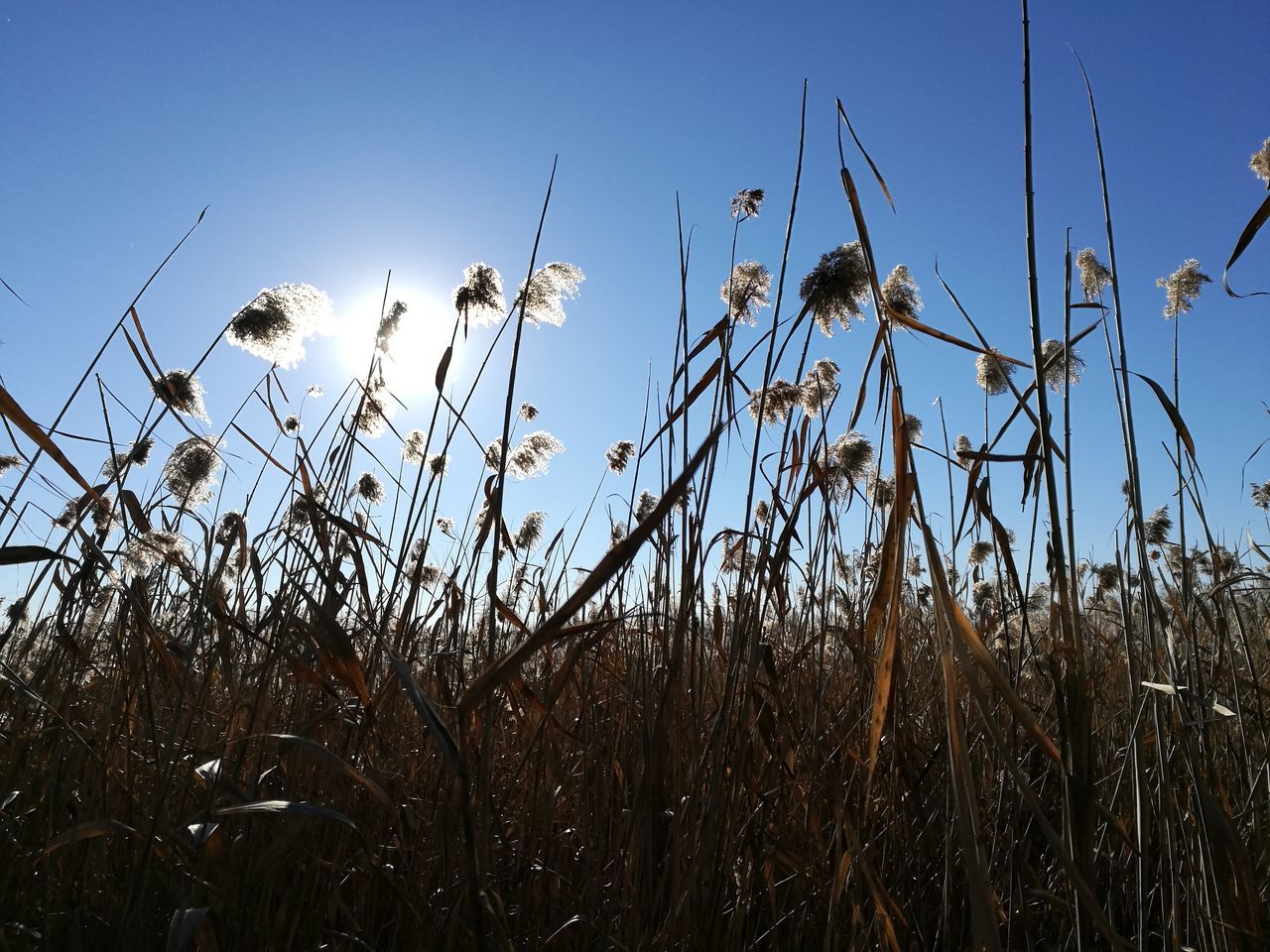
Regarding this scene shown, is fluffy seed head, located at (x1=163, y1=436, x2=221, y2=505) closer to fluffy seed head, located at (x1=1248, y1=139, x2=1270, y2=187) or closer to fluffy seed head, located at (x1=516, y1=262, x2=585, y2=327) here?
fluffy seed head, located at (x1=516, y1=262, x2=585, y2=327)

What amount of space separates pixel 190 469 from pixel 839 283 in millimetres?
2462

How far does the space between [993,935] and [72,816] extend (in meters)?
1.95

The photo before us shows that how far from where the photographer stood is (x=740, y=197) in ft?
6.84

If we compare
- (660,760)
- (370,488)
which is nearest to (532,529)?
(370,488)

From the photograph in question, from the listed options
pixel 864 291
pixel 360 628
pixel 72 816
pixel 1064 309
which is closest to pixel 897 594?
pixel 1064 309

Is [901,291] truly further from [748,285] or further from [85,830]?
[85,830]

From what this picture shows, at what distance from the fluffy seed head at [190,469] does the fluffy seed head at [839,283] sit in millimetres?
2232

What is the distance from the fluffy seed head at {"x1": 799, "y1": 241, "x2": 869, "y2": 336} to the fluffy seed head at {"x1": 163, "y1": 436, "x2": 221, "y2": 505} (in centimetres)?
223

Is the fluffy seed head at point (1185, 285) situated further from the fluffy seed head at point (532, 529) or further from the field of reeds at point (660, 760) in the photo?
the fluffy seed head at point (532, 529)

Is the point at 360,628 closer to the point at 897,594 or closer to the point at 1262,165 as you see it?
the point at 897,594

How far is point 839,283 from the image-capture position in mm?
1876

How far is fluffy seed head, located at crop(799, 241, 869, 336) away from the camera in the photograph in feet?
6.14

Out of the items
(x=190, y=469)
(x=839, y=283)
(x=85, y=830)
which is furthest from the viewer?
(x=190, y=469)

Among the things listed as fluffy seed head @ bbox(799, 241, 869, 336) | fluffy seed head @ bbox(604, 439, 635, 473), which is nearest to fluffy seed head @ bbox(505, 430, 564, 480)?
fluffy seed head @ bbox(604, 439, 635, 473)
